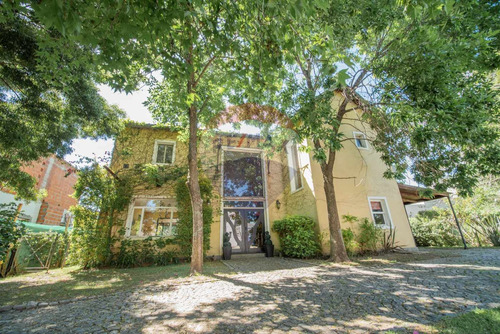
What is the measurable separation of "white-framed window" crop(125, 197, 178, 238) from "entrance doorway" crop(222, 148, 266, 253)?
2379mm

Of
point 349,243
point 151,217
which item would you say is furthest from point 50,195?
point 349,243

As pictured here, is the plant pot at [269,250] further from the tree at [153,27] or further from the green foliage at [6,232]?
the green foliage at [6,232]

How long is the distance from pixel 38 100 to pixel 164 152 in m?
5.01

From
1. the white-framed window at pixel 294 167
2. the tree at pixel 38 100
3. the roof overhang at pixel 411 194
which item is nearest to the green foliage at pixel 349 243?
the white-framed window at pixel 294 167

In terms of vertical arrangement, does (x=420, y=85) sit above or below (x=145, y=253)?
above

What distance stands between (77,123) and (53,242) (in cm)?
442

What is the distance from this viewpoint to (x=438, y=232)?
12070mm

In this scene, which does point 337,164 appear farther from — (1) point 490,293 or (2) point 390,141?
(1) point 490,293

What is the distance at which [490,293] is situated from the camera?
3.26 m

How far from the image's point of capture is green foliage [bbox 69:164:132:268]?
23.1ft

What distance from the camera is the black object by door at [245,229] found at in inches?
384

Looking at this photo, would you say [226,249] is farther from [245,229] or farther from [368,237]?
[368,237]

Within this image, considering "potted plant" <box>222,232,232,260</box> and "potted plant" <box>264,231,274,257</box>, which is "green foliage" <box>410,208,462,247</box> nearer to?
"potted plant" <box>264,231,274,257</box>

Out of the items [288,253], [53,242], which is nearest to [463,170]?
[288,253]
